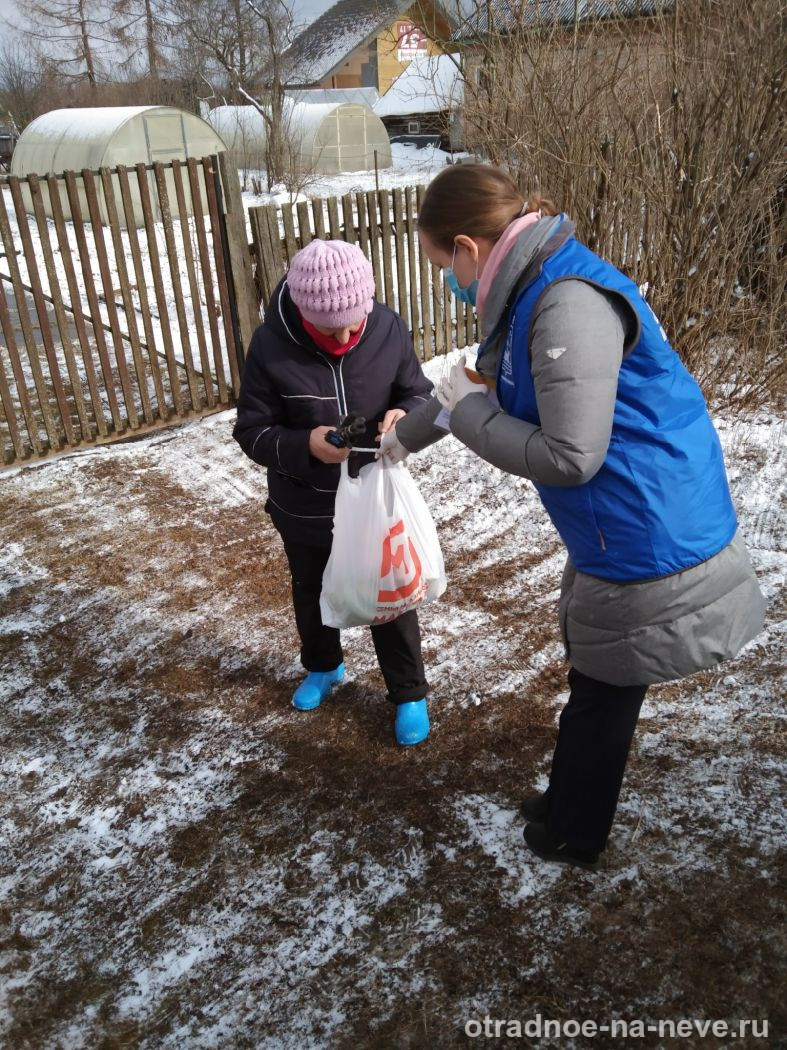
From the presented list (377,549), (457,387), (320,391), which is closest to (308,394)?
(320,391)

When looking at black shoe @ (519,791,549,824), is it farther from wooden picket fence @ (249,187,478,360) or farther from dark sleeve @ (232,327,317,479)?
wooden picket fence @ (249,187,478,360)

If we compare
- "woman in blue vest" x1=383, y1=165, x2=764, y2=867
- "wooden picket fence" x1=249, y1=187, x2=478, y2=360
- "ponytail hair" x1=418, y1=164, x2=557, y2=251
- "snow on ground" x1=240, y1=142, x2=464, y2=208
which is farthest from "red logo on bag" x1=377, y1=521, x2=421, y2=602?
"snow on ground" x1=240, y1=142, x2=464, y2=208

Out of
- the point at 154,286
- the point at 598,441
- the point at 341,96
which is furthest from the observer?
the point at 341,96

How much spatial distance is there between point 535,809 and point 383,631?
714 mm

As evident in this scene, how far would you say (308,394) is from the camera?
2307 mm

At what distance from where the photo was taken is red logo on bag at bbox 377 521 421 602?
2.37 metres

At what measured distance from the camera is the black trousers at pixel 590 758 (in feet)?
5.89

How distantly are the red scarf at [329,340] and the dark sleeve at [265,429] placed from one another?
0.14 meters

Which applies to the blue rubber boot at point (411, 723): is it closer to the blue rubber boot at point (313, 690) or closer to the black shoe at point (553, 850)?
the blue rubber boot at point (313, 690)

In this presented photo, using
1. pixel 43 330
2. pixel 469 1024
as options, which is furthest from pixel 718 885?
pixel 43 330

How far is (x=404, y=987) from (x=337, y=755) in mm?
893

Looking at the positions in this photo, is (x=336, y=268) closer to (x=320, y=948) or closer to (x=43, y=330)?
(x=320, y=948)

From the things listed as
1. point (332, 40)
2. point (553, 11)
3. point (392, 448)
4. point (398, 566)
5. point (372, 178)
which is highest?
point (332, 40)
